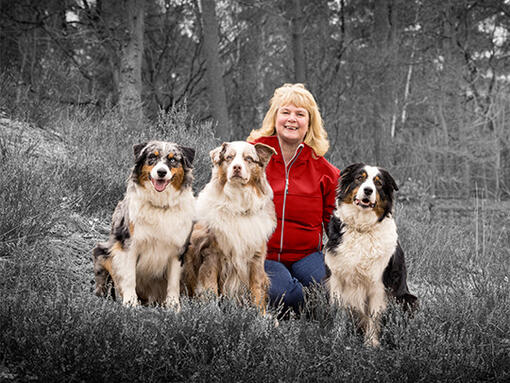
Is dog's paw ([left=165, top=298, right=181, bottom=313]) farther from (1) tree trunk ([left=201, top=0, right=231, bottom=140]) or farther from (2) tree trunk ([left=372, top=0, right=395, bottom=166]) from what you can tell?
(2) tree trunk ([left=372, top=0, right=395, bottom=166])

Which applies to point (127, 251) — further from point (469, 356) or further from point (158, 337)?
point (469, 356)

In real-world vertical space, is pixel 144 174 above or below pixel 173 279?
above

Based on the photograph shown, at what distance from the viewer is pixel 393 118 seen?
14586mm

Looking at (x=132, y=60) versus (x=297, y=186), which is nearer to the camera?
(x=297, y=186)

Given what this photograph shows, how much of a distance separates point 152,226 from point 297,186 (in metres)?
1.57

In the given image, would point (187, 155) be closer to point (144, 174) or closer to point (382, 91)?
point (144, 174)

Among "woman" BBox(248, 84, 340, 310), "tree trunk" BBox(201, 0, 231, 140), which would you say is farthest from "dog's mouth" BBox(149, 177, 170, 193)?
"tree trunk" BBox(201, 0, 231, 140)

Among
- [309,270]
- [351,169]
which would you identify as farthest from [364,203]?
[309,270]

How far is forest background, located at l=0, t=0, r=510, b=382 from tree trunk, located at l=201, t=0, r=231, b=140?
4 cm

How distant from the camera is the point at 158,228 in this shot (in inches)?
155

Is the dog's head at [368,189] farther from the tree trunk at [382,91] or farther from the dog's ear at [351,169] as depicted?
the tree trunk at [382,91]

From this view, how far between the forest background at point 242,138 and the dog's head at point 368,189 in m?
0.84

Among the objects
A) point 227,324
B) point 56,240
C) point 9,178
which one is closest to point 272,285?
point 227,324

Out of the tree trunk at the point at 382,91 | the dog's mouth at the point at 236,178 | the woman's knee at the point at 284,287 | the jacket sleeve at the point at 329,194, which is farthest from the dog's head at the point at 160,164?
the tree trunk at the point at 382,91
